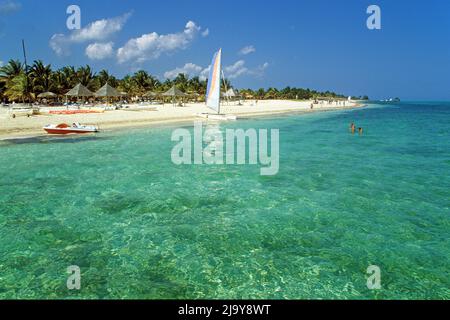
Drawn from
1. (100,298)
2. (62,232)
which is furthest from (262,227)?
(62,232)

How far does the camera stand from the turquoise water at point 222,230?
259 inches

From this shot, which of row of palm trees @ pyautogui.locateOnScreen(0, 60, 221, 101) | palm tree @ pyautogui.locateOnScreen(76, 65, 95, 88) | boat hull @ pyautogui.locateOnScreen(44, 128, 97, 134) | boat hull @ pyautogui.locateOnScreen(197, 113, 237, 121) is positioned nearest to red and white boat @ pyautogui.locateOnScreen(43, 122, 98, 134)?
boat hull @ pyautogui.locateOnScreen(44, 128, 97, 134)

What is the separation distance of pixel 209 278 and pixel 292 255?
2.26 m

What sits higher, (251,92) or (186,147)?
(251,92)

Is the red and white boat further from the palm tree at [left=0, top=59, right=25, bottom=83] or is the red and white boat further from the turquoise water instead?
the palm tree at [left=0, top=59, right=25, bottom=83]

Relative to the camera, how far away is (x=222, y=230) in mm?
9250

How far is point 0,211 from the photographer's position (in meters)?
10.7

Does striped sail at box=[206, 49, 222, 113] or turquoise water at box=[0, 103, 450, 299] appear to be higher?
striped sail at box=[206, 49, 222, 113]

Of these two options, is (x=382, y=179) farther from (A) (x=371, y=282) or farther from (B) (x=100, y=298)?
(B) (x=100, y=298)

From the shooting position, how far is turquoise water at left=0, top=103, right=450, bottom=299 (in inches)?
259

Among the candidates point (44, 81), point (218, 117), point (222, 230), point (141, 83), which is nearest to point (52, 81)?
point (44, 81)

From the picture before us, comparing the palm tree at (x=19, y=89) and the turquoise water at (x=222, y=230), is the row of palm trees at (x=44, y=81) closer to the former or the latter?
the palm tree at (x=19, y=89)

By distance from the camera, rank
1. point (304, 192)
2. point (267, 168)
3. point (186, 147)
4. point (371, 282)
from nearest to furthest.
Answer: point (371, 282)
point (304, 192)
point (267, 168)
point (186, 147)

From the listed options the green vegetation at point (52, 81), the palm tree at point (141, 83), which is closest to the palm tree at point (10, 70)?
the green vegetation at point (52, 81)
